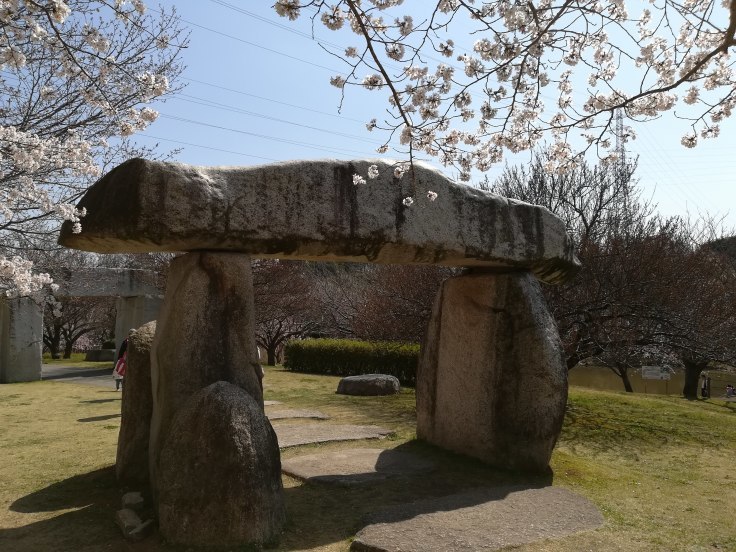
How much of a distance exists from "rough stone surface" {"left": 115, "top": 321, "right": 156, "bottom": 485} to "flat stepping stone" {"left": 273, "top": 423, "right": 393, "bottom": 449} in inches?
66.4

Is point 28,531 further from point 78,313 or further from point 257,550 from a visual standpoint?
point 78,313

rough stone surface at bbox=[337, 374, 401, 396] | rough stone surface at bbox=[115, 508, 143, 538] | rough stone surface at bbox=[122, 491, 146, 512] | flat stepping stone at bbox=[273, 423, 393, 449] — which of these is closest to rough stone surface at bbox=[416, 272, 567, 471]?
flat stepping stone at bbox=[273, 423, 393, 449]

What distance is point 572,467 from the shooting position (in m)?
6.71

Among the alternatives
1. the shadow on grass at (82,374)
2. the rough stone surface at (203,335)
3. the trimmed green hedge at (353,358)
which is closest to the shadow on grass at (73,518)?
the rough stone surface at (203,335)

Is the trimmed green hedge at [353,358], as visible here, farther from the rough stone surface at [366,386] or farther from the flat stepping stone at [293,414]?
the flat stepping stone at [293,414]

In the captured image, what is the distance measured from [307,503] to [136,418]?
1683 millimetres

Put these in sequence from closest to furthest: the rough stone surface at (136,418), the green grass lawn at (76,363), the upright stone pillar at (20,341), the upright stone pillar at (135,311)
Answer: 1. the rough stone surface at (136,418)
2. the upright stone pillar at (20,341)
3. the upright stone pillar at (135,311)
4. the green grass lawn at (76,363)

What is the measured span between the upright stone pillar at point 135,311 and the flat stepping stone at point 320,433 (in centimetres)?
880

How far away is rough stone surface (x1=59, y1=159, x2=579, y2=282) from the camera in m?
4.75

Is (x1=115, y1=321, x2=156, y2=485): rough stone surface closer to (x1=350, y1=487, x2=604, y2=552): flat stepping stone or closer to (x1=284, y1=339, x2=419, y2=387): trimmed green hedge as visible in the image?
(x1=350, y1=487, x2=604, y2=552): flat stepping stone

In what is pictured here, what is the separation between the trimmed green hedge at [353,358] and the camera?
14461 mm

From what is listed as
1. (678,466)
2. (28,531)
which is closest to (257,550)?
(28,531)

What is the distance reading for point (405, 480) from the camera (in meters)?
5.96

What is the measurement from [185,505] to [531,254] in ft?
12.6
